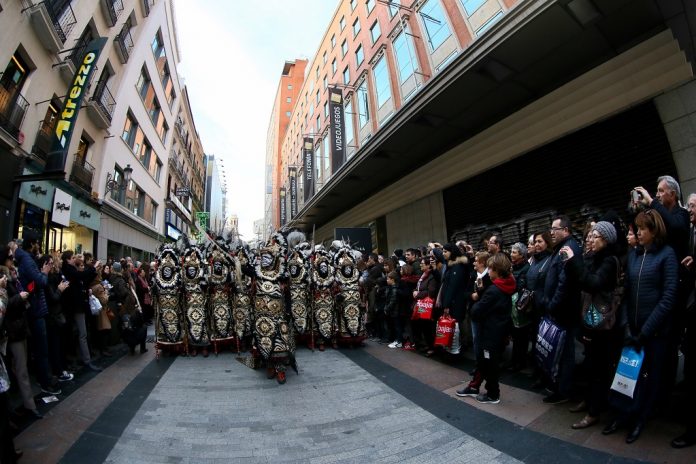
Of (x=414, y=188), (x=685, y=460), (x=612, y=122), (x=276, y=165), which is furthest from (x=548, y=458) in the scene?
(x=276, y=165)

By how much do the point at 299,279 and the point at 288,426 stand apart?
10.7 ft

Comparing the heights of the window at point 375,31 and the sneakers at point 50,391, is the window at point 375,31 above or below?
above

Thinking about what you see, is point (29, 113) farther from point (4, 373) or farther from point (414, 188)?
point (414, 188)

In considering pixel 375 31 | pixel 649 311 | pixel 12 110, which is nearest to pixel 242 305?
pixel 649 311

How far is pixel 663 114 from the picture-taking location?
6266 millimetres

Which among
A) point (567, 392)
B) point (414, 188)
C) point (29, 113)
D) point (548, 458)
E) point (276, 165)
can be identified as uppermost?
point (276, 165)

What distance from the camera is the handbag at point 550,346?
11.9ft

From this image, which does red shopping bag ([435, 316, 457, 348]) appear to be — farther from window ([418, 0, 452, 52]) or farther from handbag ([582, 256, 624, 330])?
window ([418, 0, 452, 52])

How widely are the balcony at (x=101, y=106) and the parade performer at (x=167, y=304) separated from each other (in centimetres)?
1057

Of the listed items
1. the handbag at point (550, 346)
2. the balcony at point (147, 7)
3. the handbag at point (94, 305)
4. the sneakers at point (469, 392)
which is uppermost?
the balcony at point (147, 7)

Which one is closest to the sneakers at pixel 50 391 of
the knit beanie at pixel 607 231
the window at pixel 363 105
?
the knit beanie at pixel 607 231

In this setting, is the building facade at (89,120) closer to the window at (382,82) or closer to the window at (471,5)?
the window at (382,82)

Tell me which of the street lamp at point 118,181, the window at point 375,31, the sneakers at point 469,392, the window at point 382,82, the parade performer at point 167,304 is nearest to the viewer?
the sneakers at point 469,392

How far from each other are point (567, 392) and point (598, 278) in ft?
4.21
